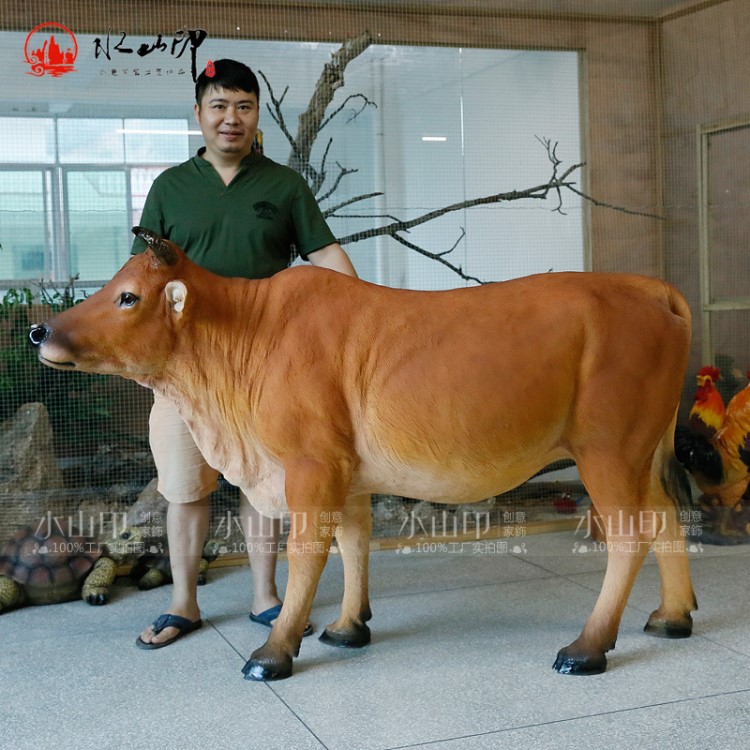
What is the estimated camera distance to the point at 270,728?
233 cm

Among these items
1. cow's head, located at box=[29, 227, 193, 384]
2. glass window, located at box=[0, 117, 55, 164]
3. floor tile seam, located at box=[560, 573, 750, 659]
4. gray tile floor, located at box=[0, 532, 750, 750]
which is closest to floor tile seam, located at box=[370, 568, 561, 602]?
gray tile floor, located at box=[0, 532, 750, 750]

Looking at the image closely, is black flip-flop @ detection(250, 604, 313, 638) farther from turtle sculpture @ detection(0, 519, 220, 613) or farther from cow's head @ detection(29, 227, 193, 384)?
cow's head @ detection(29, 227, 193, 384)

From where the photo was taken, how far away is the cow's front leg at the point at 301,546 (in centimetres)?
260

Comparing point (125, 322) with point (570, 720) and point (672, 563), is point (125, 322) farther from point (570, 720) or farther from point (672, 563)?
point (672, 563)

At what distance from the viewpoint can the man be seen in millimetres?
2980

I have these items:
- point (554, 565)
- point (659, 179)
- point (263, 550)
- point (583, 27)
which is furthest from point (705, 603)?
point (583, 27)

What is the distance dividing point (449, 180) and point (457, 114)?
283 millimetres

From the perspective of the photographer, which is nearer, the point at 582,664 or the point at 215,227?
the point at 582,664

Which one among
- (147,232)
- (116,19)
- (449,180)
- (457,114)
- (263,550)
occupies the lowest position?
(263,550)

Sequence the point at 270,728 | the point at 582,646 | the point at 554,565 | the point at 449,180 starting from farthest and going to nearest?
1. the point at 449,180
2. the point at 554,565
3. the point at 582,646
4. the point at 270,728

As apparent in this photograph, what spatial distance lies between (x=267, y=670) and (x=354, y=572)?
18.0 inches

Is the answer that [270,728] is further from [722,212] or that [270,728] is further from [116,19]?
[722,212]

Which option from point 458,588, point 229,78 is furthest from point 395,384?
point 458,588

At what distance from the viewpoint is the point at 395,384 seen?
2623mm
